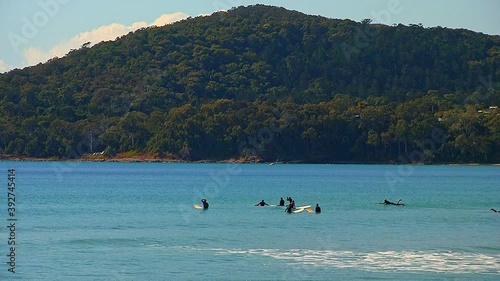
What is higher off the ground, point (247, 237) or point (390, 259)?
point (247, 237)

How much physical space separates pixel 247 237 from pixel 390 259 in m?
9.45

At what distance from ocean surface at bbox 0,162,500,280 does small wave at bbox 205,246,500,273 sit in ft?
0.14

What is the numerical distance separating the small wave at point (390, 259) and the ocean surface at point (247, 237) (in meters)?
0.04

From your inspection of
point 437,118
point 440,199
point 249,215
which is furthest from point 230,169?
point 249,215

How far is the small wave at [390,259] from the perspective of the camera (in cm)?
3466

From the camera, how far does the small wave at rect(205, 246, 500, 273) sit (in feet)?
114

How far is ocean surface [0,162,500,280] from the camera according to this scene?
3419 centimetres

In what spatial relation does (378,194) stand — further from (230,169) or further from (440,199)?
(230,169)

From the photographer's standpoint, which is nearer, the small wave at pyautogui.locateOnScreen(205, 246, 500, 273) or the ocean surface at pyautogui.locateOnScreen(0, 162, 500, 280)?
the ocean surface at pyautogui.locateOnScreen(0, 162, 500, 280)

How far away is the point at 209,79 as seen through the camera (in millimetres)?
199875

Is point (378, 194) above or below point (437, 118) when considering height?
below

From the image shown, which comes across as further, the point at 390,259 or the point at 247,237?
the point at 247,237

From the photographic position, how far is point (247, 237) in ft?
146

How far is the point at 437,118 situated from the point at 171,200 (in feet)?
311
